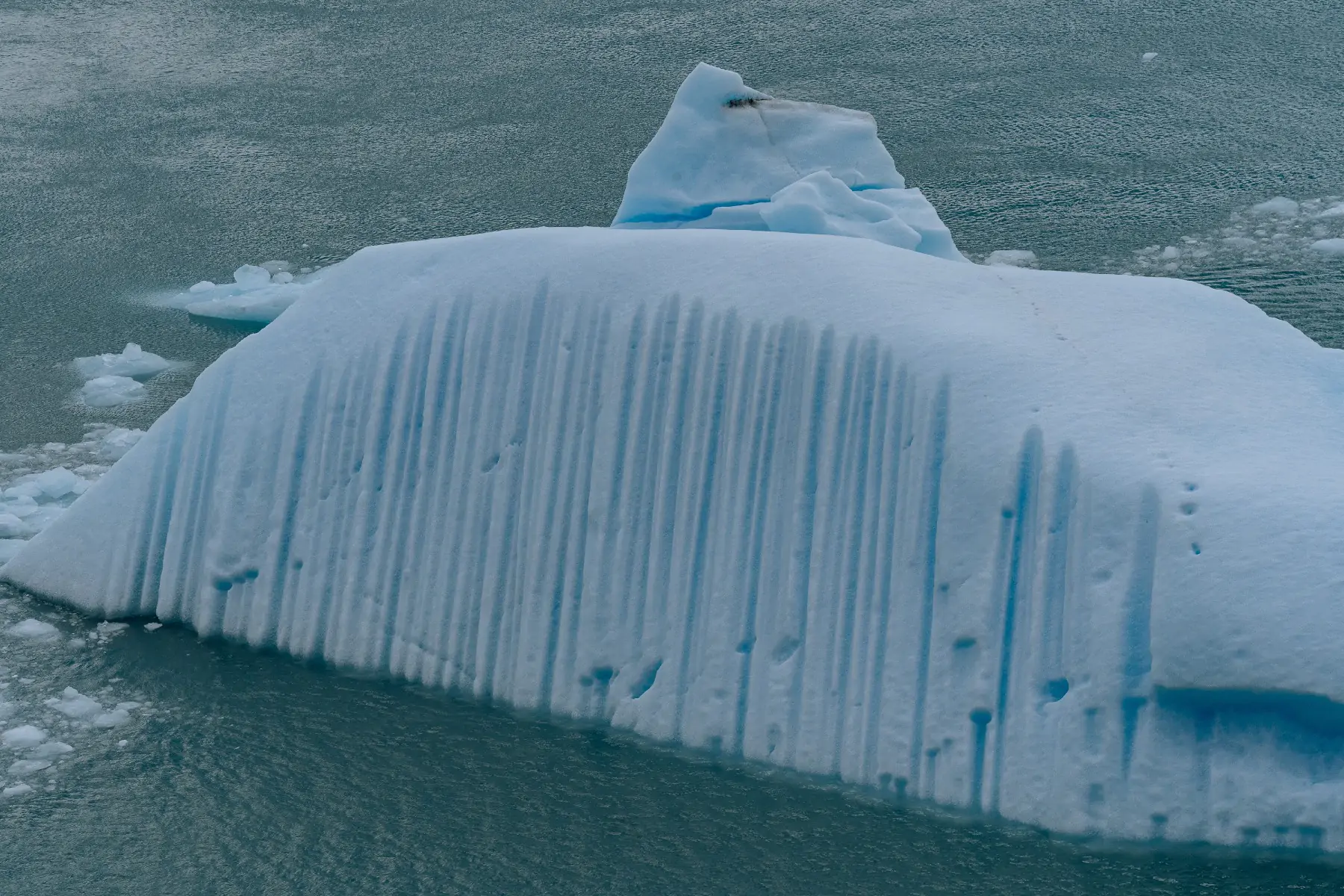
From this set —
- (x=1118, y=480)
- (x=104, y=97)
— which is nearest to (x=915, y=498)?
(x=1118, y=480)

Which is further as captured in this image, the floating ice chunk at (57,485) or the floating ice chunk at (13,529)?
the floating ice chunk at (57,485)

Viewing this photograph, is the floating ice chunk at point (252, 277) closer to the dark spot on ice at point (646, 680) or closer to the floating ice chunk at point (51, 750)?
the floating ice chunk at point (51, 750)

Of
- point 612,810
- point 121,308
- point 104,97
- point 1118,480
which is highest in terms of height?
point 104,97

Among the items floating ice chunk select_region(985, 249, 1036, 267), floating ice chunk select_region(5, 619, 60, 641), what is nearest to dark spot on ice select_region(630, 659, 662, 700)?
floating ice chunk select_region(5, 619, 60, 641)

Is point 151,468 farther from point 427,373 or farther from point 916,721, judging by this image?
point 916,721

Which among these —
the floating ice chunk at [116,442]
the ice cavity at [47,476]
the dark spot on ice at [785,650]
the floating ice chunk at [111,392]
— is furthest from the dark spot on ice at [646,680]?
the floating ice chunk at [111,392]

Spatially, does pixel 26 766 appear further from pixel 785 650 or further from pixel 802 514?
pixel 802 514

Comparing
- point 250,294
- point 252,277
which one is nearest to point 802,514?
point 250,294
